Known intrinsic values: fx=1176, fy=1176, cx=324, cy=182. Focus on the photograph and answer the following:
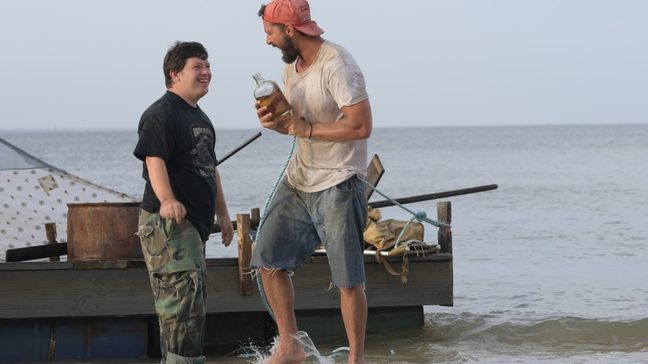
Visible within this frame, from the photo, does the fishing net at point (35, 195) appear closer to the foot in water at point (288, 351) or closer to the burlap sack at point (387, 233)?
the burlap sack at point (387, 233)

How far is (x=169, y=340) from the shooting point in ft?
19.4

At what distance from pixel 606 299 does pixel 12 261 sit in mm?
7027

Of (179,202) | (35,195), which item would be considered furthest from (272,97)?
(35,195)

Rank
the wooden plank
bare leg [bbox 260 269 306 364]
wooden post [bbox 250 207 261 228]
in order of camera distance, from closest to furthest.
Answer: bare leg [bbox 260 269 306 364], the wooden plank, wooden post [bbox 250 207 261 228]

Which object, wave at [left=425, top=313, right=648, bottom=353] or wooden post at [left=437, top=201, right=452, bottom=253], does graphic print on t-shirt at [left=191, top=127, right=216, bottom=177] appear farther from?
wave at [left=425, top=313, right=648, bottom=353]

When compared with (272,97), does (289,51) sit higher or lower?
higher

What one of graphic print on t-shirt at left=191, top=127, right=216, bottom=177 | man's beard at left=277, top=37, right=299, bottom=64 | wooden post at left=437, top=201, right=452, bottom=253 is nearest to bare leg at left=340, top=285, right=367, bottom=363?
graphic print on t-shirt at left=191, top=127, right=216, bottom=177

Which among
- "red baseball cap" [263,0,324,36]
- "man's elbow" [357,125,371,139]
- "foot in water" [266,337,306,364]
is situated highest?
"red baseball cap" [263,0,324,36]

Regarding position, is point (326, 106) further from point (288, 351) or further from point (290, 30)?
point (288, 351)

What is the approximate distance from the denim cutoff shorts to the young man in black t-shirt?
588 mm

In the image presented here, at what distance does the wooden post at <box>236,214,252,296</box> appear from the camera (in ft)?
27.1

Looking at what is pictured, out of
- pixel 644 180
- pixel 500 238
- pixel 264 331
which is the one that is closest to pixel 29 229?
pixel 264 331

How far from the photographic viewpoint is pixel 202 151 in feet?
19.5

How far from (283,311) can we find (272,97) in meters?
1.27
